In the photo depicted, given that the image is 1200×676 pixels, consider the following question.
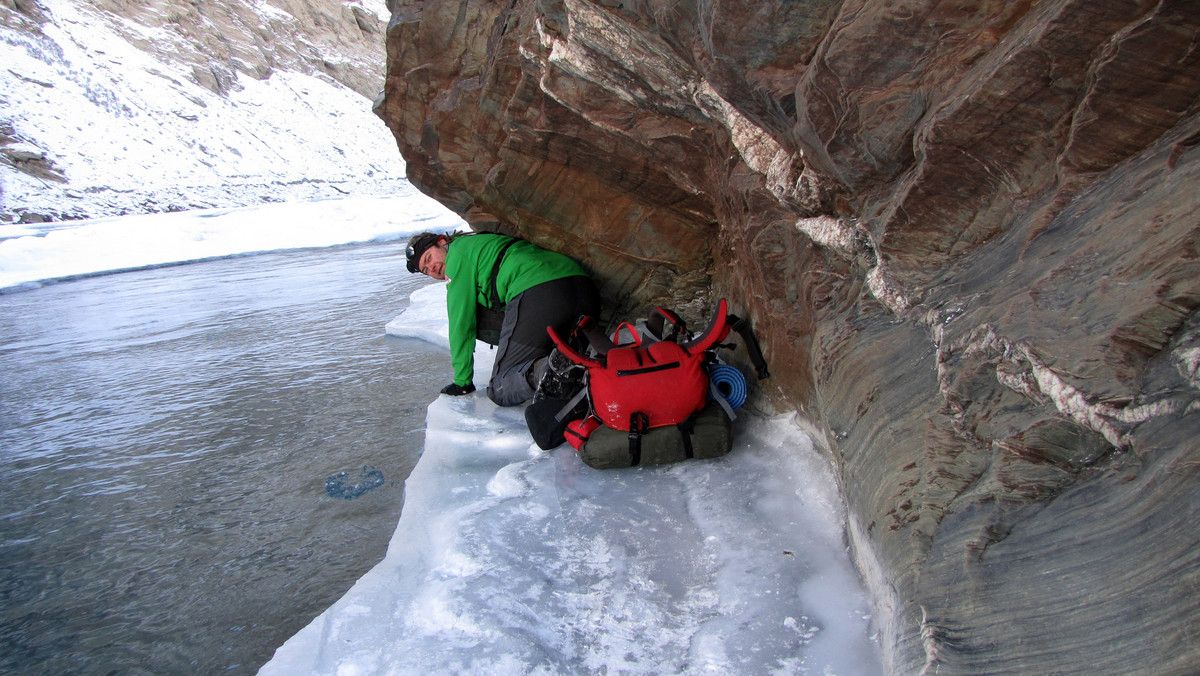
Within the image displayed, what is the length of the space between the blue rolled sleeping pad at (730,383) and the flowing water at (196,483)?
1501 millimetres

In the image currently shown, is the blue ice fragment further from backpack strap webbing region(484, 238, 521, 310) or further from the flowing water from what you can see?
backpack strap webbing region(484, 238, 521, 310)

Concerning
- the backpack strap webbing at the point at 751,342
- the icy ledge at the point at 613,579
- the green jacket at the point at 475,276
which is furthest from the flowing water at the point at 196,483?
the backpack strap webbing at the point at 751,342

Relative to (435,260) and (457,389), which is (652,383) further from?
(435,260)

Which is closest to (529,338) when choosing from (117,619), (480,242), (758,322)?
(480,242)

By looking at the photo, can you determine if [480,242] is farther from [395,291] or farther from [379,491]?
[395,291]

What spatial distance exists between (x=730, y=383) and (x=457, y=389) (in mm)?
1735

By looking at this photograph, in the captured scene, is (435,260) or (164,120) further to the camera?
(164,120)

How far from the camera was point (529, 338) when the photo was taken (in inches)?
153

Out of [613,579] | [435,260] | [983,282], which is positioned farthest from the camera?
[435,260]

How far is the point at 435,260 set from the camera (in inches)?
170

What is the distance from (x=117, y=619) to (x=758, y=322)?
2.74 metres

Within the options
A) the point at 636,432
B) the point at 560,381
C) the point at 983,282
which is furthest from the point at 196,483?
the point at 983,282

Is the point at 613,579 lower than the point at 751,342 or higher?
lower

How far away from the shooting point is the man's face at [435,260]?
431 cm
